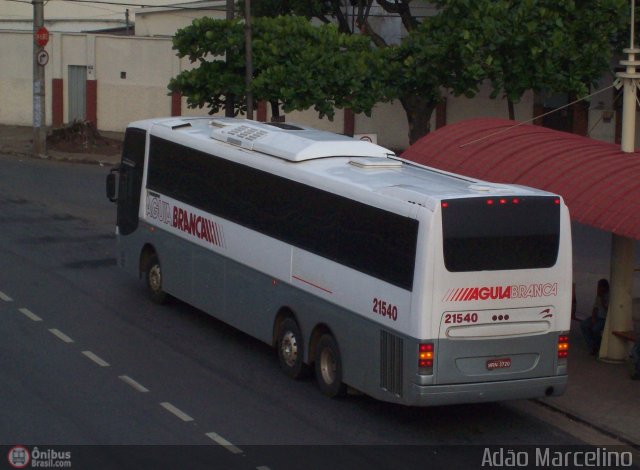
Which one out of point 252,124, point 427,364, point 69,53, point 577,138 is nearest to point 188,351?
point 252,124

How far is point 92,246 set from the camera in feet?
74.5

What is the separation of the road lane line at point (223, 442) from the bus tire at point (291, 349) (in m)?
2.44

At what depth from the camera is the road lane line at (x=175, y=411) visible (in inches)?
499

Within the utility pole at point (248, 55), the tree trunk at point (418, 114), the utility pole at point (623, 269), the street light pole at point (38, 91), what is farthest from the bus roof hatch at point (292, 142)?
the street light pole at point (38, 91)

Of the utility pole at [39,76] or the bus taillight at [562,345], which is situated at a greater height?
the utility pole at [39,76]

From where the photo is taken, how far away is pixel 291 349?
1458cm

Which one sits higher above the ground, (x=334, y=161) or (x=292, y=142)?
(x=292, y=142)

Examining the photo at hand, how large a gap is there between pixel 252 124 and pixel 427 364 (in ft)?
19.9

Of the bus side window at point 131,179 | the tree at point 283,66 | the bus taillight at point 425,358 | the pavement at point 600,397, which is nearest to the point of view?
the bus taillight at point 425,358

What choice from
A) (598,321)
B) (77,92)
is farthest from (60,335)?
(77,92)

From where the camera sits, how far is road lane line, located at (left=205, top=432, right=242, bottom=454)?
11.6m

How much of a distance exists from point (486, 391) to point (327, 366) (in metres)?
2.37

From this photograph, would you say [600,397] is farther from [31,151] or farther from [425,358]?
[31,151]

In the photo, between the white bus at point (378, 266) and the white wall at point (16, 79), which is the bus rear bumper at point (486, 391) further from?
the white wall at point (16, 79)
